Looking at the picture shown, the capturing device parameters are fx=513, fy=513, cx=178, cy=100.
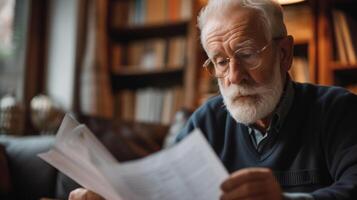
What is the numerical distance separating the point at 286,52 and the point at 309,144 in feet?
0.86

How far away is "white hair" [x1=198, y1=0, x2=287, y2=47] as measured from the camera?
1.26m

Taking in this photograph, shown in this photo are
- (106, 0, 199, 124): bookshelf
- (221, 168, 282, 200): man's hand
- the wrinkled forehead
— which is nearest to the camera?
(221, 168, 282, 200): man's hand

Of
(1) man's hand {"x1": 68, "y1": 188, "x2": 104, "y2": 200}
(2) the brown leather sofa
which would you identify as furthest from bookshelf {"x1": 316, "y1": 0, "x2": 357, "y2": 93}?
(1) man's hand {"x1": 68, "y1": 188, "x2": 104, "y2": 200}

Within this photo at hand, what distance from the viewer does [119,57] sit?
11.2 feet

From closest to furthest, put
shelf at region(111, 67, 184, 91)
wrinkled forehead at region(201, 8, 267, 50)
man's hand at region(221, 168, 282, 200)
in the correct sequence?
man's hand at region(221, 168, 282, 200) < wrinkled forehead at region(201, 8, 267, 50) < shelf at region(111, 67, 184, 91)

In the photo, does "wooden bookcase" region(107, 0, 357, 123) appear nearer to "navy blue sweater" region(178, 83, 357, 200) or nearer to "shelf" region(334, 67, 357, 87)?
"shelf" region(334, 67, 357, 87)

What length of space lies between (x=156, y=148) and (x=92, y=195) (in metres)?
1.47

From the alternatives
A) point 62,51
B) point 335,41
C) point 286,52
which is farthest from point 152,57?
point 286,52

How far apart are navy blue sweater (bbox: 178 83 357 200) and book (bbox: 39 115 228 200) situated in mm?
363

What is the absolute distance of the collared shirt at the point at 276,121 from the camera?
1.28 m

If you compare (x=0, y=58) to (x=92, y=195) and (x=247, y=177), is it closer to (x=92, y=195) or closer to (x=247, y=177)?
(x=92, y=195)

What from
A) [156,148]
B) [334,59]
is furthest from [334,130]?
[334,59]

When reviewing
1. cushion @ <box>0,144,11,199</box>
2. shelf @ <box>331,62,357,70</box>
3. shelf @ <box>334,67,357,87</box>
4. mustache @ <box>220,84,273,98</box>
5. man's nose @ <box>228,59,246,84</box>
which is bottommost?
cushion @ <box>0,144,11,199</box>

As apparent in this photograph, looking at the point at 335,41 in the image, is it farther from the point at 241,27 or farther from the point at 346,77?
the point at 241,27
